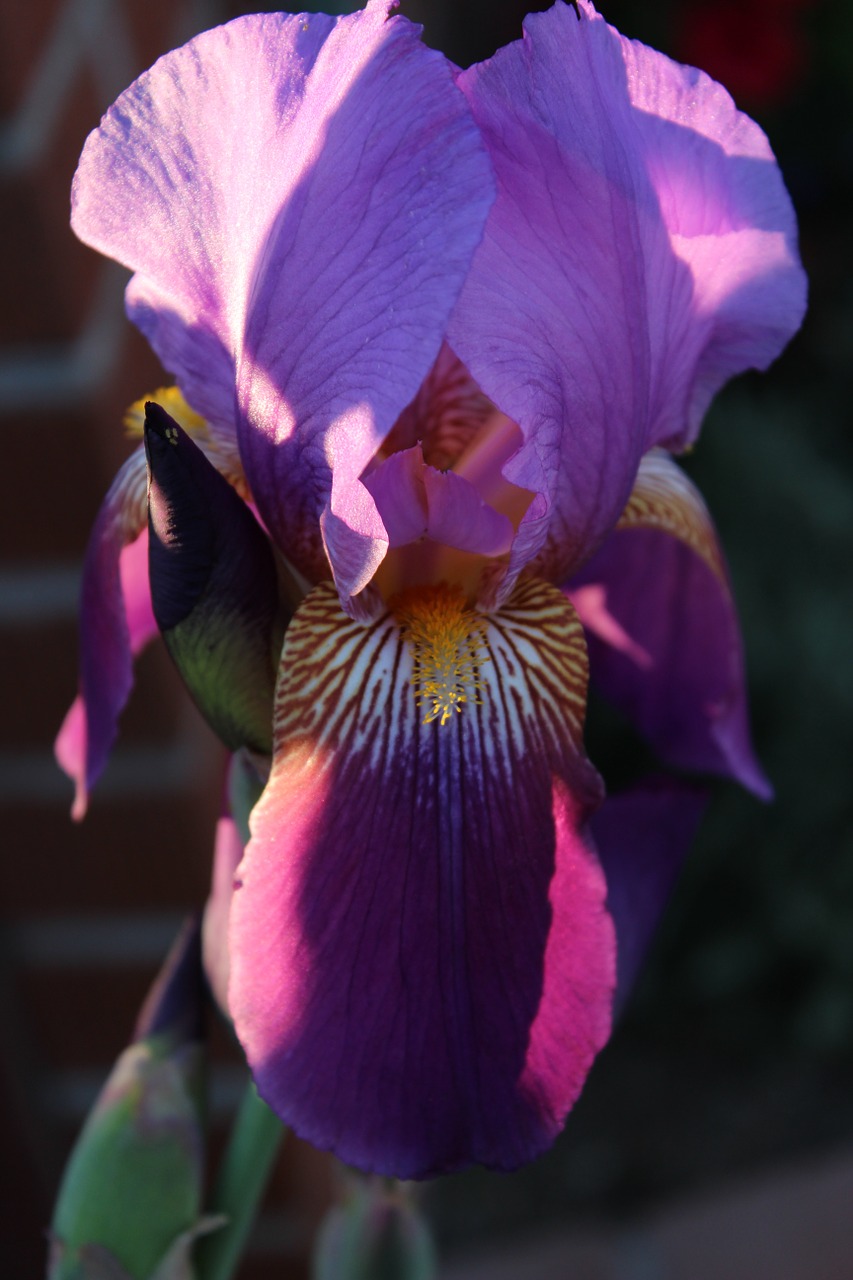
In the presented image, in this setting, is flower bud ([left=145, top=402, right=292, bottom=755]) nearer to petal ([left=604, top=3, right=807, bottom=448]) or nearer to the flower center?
the flower center

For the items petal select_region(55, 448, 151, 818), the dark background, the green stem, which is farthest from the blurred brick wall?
the green stem

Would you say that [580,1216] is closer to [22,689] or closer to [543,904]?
[22,689]

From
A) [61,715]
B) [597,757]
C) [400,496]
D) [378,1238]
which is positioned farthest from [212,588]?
[597,757]

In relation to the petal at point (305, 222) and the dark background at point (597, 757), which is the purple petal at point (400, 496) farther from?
the dark background at point (597, 757)

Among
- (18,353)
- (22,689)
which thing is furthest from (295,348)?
(22,689)

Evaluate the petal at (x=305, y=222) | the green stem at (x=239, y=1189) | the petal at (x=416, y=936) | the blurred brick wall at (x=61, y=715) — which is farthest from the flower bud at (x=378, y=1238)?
the blurred brick wall at (x=61, y=715)
